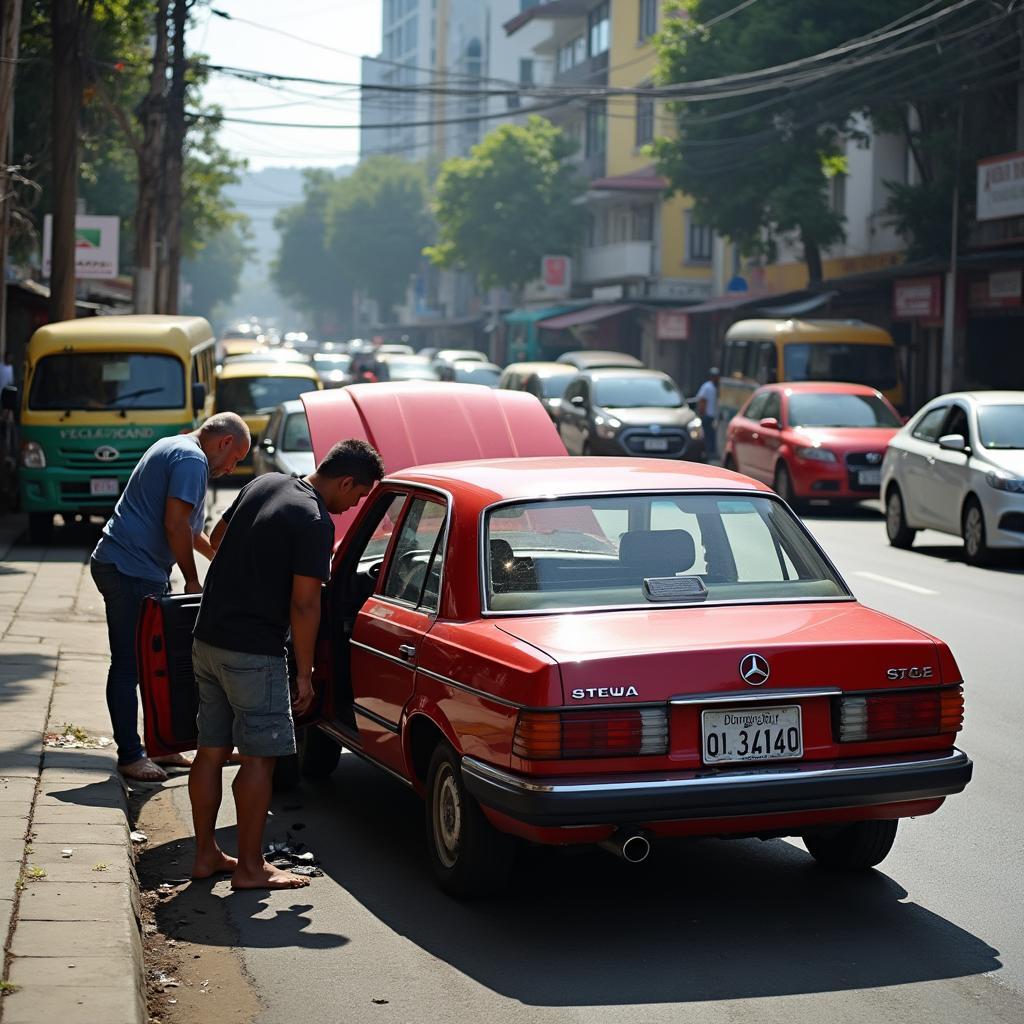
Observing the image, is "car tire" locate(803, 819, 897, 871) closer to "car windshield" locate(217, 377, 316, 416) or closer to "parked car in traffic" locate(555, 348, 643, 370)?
"car windshield" locate(217, 377, 316, 416)

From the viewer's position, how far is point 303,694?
652cm

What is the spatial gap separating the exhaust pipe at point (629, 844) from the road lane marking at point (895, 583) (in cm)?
976

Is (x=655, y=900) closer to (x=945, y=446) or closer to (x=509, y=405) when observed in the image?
(x=509, y=405)

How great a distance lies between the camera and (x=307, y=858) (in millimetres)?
6887

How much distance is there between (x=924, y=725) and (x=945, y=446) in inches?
457

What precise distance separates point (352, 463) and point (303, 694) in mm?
846

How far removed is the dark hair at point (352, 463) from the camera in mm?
6520

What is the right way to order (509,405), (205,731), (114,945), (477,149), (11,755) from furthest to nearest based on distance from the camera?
(477,149) → (509,405) → (11,755) → (205,731) → (114,945)

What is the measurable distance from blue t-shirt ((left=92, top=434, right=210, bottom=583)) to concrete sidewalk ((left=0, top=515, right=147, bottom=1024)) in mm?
910

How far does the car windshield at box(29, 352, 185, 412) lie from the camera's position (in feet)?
64.3

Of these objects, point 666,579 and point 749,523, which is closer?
point 666,579

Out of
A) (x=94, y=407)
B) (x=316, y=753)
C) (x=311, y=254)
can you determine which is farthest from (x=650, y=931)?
(x=311, y=254)

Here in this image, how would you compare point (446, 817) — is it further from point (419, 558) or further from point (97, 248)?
point (97, 248)

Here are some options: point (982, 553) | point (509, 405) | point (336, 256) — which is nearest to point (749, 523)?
point (509, 405)
